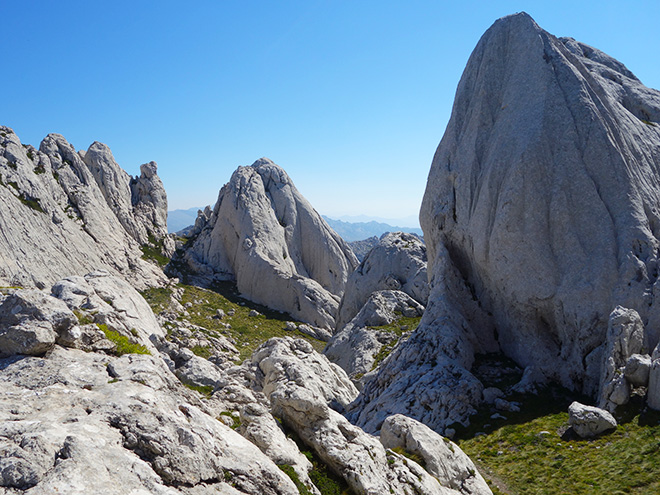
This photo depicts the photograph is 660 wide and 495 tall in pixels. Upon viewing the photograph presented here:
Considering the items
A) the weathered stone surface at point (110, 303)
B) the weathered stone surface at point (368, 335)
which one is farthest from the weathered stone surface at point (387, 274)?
the weathered stone surface at point (110, 303)

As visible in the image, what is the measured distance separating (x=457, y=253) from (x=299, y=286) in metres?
44.2

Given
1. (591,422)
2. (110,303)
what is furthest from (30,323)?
(591,422)

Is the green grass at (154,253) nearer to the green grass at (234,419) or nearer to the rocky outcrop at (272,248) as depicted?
the rocky outcrop at (272,248)

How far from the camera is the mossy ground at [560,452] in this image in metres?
19.1

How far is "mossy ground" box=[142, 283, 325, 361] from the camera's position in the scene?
63.1 m

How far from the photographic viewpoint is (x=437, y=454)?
19.8 metres

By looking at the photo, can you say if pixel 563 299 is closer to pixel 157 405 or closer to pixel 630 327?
pixel 630 327

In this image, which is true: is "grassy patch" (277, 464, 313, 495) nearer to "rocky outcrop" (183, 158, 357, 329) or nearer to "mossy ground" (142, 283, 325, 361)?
"mossy ground" (142, 283, 325, 361)

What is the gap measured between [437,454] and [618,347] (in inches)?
548

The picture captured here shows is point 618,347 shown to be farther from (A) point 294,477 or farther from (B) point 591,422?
(A) point 294,477

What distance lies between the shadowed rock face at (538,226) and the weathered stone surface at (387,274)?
19.0 m

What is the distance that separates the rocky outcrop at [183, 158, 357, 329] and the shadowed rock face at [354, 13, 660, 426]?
43793 millimetres

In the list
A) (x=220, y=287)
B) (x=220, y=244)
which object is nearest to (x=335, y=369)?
(x=220, y=287)

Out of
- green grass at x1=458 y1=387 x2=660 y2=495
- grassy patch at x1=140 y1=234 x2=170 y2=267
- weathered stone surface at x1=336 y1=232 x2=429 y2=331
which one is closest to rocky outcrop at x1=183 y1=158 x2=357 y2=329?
grassy patch at x1=140 y1=234 x2=170 y2=267
